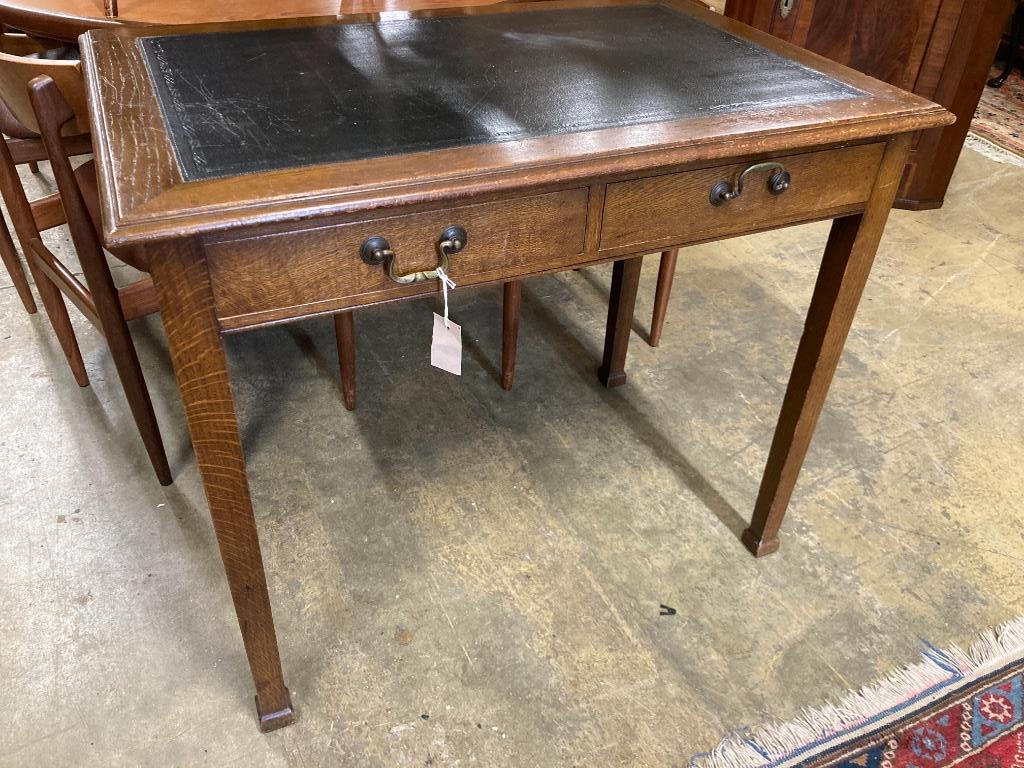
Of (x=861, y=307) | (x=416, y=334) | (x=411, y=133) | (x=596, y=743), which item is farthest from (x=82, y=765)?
(x=861, y=307)

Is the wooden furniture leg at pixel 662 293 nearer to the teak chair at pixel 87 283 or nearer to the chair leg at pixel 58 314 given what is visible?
the teak chair at pixel 87 283

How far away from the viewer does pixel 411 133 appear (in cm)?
108

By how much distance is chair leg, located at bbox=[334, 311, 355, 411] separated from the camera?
1.86m

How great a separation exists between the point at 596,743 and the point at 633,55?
117cm

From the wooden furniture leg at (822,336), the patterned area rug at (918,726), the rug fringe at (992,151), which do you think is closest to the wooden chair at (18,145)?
the wooden furniture leg at (822,336)

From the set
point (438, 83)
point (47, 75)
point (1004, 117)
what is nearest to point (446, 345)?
point (438, 83)

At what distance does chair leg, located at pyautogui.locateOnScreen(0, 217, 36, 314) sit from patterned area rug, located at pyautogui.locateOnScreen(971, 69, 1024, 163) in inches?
147

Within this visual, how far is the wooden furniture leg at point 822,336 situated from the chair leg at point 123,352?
1296mm

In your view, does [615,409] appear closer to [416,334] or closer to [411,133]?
[416,334]

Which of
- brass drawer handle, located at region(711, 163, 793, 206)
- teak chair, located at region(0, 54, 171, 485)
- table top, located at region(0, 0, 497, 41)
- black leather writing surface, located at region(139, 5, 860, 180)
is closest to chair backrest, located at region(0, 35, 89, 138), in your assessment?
teak chair, located at region(0, 54, 171, 485)

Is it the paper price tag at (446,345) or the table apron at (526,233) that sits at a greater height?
the table apron at (526,233)

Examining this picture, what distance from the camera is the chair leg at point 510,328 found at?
195 centimetres

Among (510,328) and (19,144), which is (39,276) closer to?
(19,144)

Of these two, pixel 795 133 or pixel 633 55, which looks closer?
pixel 795 133
